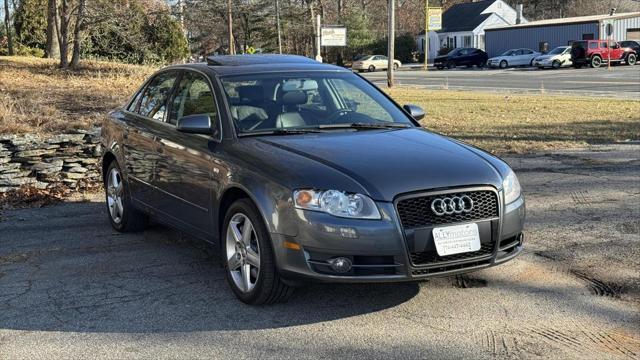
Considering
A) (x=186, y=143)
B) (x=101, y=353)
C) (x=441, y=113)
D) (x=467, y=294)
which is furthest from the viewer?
(x=441, y=113)

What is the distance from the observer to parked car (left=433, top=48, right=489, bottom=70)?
2243 inches

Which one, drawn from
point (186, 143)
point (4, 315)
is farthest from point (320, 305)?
point (4, 315)

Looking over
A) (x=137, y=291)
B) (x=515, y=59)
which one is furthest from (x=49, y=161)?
(x=515, y=59)

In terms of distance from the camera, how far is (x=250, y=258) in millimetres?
4625

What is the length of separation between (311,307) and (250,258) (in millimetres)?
517

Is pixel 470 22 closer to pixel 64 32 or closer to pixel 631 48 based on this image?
pixel 631 48

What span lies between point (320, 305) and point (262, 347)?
762 mm

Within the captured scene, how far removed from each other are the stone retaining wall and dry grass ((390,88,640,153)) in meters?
6.22

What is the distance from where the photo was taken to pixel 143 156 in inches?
244

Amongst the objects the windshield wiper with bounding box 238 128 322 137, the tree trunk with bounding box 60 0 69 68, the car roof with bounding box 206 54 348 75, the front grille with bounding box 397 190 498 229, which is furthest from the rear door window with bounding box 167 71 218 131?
the tree trunk with bounding box 60 0 69 68

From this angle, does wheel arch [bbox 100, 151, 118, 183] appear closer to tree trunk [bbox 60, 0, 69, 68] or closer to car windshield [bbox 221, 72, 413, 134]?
car windshield [bbox 221, 72, 413, 134]

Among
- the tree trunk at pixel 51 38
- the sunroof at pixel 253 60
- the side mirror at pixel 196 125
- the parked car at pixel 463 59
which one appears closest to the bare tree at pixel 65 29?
the tree trunk at pixel 51 38

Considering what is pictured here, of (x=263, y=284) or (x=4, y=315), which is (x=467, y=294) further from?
(x=4, y=315)

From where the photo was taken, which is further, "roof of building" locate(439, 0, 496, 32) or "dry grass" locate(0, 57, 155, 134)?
"roof of building" locate(439, 0, 496, 32)
